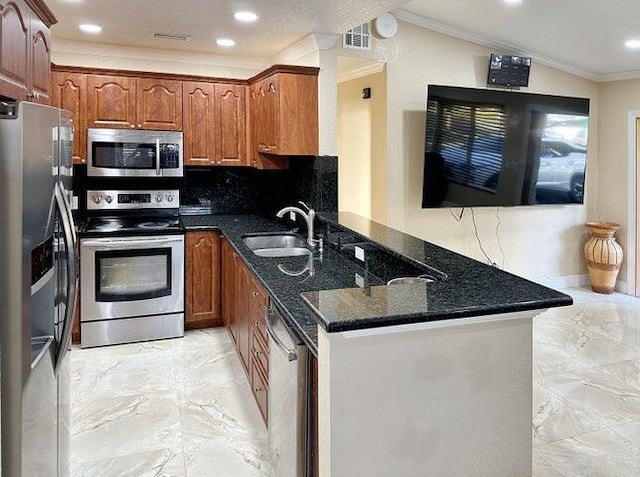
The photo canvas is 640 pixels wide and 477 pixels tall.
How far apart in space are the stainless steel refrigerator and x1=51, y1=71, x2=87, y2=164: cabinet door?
2448 millimetres

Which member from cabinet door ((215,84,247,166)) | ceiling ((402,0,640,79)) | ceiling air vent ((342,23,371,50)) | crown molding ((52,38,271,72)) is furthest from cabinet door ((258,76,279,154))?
ceiling ((402,0,640,79))

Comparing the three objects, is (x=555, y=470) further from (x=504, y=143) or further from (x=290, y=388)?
(x=504, y=143)

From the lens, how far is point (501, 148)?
510 centimetres

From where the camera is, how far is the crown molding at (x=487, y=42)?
16.1ft

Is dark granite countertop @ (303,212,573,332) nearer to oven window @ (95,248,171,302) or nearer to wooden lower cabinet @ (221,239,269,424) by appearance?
wooden lower cabinet @ (221,239,269,424)

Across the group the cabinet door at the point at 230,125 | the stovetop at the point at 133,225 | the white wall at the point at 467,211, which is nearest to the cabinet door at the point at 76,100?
the stovetop at the point at 133,225

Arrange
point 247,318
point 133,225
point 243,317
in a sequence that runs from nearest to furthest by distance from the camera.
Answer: point 247,318
point 243,317
point 133,225

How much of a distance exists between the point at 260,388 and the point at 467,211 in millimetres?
3452

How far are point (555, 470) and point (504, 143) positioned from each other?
342 cm

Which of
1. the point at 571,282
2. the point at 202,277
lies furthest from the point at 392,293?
the point at 571,282

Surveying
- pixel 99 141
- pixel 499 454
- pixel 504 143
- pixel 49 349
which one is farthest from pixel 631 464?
pixel 99 141

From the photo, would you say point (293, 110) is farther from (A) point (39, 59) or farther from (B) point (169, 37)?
(A) point (39, 59)

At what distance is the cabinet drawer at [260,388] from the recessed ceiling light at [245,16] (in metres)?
2.28

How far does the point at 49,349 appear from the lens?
176cm
